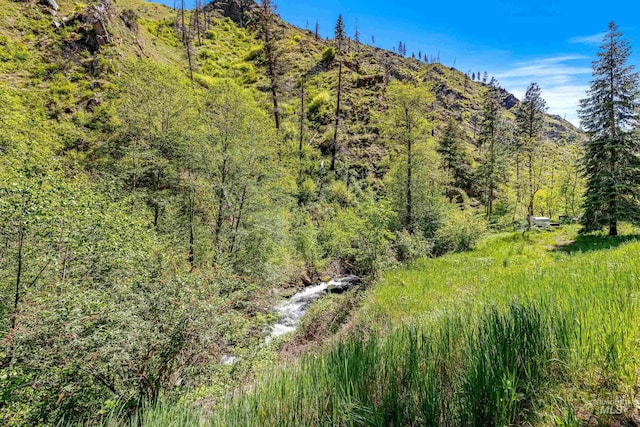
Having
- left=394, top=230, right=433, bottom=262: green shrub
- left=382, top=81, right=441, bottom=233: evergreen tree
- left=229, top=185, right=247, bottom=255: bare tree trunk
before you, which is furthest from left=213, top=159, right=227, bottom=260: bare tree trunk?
left=382, top=81, right=441, bottom=233: evergreen tree

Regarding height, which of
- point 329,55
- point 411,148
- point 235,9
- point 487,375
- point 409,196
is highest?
point 235,9

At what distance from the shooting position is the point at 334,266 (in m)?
21.8

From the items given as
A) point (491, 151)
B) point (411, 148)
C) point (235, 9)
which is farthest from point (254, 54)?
point (411, 148)

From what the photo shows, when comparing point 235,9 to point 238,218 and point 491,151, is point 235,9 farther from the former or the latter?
point 238,218

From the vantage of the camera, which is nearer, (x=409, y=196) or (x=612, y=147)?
(x=612, y=147)

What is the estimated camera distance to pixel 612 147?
14.2 metres

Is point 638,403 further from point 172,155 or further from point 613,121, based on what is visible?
point 613,121

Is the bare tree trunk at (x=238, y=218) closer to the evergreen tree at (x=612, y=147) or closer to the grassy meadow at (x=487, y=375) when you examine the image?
the grassy meadow at (x=487, y=375)

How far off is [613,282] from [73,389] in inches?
355

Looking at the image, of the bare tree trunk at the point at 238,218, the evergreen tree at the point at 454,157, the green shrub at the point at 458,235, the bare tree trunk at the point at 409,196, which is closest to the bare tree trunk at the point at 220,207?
the bare tree trunk at the point at 238,218

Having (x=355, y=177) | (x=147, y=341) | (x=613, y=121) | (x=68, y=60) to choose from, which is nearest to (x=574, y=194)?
(x=613, y=121)

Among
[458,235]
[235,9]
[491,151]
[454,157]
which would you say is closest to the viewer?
[458,235]

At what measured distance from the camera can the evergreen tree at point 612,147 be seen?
45.3 feet

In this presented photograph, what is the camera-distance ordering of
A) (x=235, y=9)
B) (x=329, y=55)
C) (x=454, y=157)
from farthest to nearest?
(x=235, y=9) → (x=329, y=55) → (x=454, y=157)
